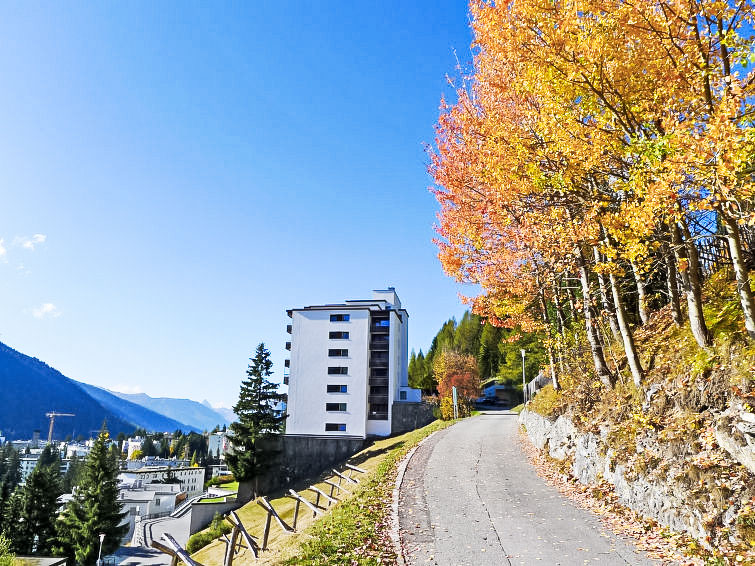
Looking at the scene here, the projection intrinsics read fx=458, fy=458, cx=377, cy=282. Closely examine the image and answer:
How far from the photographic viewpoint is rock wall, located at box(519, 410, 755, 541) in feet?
25.2

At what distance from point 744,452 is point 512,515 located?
534 centimetres

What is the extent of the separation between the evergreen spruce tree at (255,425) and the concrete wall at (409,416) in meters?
12.8

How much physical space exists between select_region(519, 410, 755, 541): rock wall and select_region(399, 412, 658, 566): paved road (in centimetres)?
97

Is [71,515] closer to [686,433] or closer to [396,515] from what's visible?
[396,515]

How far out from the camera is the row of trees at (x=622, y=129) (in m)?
7.47

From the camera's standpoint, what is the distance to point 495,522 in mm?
10625

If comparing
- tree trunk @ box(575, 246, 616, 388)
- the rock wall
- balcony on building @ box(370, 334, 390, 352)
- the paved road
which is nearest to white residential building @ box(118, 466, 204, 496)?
balcony on building @ box(370, 334, 390, 352)

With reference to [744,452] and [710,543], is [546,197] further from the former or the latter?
[710,543]

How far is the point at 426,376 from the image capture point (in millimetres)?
79500

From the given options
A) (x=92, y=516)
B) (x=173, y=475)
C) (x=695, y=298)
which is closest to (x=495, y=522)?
(x=695, y=298)

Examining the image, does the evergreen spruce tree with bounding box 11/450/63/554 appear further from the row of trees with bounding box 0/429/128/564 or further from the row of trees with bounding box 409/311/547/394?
the row of trees with bounding box 409/311/547/394

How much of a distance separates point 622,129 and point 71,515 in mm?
51761

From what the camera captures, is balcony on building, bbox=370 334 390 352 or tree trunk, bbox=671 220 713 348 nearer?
tree trunk, bbox=671 220 713 348

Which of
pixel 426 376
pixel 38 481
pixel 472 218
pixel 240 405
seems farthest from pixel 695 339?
pixel 426 376
